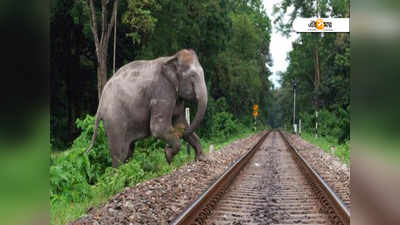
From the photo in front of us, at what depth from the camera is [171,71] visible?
30.2 feet

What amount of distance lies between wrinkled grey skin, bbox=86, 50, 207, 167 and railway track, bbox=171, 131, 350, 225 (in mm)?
1875

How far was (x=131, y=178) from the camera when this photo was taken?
312 inches

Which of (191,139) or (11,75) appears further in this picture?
(191,139)

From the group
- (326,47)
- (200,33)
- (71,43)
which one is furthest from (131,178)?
(326,47)

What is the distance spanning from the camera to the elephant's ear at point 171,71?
360 inches

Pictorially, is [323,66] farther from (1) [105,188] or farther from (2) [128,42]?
(1) [105,188]

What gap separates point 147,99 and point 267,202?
13.1 ft

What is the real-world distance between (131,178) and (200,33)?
13689 millimetres

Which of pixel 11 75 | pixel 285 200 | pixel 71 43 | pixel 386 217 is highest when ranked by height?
pixel 71 43

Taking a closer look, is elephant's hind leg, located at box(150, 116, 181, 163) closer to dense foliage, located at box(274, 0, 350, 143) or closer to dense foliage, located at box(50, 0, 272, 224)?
dense foliage, located at box(50, 0, 272, 224)

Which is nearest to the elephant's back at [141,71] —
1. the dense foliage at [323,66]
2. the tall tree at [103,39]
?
the tall tree at [103,39]

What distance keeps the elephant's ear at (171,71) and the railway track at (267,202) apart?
2370mm

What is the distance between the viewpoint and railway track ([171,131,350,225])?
5.02 m

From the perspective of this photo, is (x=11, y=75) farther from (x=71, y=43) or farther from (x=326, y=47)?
(x=326, y=47)
